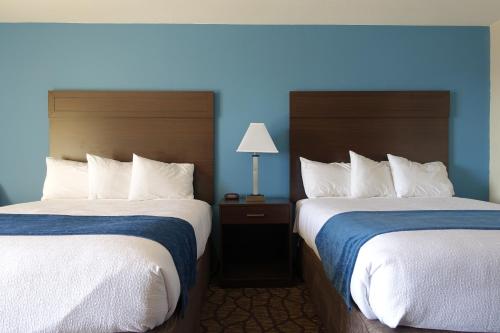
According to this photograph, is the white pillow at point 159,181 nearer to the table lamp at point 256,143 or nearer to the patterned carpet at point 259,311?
the table lamp at point 256,143

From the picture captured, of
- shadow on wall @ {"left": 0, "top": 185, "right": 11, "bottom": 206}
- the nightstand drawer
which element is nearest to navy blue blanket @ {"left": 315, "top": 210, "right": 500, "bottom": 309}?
the nightstand drawer

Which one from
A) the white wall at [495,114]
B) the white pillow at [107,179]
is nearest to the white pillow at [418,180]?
the white wall at [495,114]

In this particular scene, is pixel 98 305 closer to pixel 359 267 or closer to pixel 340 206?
pixel 359 267

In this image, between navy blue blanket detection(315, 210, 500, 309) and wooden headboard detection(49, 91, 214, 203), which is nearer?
navy blue blanket detection(315, 210, 500, 309)

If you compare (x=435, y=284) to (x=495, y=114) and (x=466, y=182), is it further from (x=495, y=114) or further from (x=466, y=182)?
(x=495, y=114)

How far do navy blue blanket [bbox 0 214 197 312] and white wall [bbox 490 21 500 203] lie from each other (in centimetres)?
292

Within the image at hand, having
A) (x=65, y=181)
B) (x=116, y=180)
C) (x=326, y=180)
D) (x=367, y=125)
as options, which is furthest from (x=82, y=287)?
(x=367, y=125)

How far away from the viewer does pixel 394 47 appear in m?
2.94

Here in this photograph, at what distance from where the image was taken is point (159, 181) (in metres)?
2.55

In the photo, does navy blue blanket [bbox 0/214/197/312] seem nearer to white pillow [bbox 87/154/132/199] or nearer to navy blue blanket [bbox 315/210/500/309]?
navy blue blanket [bbox 315/210/500/309]

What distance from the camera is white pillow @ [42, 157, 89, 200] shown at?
260 cm

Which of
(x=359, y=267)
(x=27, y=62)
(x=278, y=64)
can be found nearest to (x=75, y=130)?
(x=27, y=62)

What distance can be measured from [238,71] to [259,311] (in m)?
2.05

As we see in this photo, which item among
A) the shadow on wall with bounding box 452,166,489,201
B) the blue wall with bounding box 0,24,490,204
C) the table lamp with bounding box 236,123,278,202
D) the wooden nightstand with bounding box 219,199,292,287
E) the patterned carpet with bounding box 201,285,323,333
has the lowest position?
the patterned carpet with bounding box 201,285,323,333
